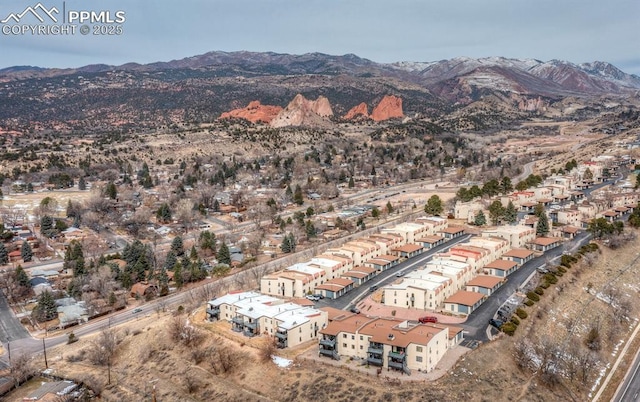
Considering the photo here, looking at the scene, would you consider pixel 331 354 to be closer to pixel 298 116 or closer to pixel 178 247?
pixel 178 247

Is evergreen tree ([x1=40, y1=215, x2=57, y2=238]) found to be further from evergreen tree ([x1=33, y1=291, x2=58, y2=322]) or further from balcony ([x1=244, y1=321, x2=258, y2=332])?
balcony ([x1=244, y1=321, x2=258, y2=332])

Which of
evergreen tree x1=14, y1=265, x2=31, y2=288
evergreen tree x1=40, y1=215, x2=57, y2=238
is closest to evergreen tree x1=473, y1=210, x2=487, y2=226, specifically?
evergreen tree x1=14, y1=265, x2=31, y2=288

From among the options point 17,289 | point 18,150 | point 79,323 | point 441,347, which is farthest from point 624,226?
point 18,150

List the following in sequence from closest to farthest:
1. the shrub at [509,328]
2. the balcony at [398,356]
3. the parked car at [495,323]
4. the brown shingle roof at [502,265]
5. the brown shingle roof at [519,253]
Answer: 1. the balcony at [398,356]
2. the shrub at [509,328]
3. the parked car at [495,323]
4. the brown shingle roof at [502,265]
5. the brown shingle roof at [519,253]

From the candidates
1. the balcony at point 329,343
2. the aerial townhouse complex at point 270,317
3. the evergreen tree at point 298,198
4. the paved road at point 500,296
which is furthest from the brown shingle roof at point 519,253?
the evergreen tree at point 298,198

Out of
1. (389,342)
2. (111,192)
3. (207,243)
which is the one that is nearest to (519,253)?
(389,342)

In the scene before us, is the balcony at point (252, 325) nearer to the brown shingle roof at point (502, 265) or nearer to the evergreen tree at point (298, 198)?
the brown shingle roof at point (502, 265)
